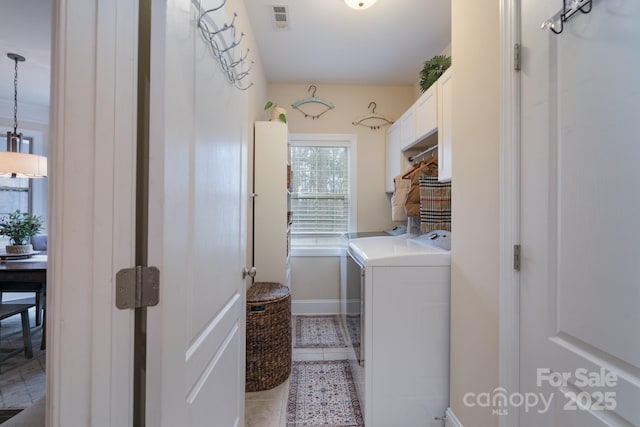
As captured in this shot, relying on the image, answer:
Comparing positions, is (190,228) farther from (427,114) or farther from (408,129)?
(408,129)

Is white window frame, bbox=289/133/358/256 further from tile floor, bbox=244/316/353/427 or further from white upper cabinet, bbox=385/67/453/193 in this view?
tile floor, bbox=244/316/353/427

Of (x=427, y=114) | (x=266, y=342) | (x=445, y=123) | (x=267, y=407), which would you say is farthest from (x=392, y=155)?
(x=267, y=407)

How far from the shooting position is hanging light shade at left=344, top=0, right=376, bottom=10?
6.18 ft

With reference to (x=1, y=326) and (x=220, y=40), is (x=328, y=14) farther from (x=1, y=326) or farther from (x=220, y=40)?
(x=1, y=326)

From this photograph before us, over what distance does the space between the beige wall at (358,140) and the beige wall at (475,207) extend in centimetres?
188

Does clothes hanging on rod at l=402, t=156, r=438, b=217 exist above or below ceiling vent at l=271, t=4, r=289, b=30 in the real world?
below

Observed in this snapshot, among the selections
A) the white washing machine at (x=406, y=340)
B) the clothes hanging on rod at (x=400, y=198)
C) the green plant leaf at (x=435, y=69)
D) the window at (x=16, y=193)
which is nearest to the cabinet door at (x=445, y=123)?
the green plant leaf at (x=435, y=69)

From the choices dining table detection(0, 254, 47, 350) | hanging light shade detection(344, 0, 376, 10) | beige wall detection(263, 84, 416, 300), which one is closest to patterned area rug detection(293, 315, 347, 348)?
beige wall detection(263, 84, 416, 300)

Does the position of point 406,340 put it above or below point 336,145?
below

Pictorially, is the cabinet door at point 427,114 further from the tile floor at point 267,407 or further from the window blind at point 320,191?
the tile floor at point 267,407

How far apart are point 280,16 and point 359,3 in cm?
63

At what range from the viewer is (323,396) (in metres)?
1.86

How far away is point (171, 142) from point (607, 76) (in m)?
1.11

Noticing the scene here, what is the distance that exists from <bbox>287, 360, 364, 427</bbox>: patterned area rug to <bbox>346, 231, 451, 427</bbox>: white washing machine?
0.24 meters
